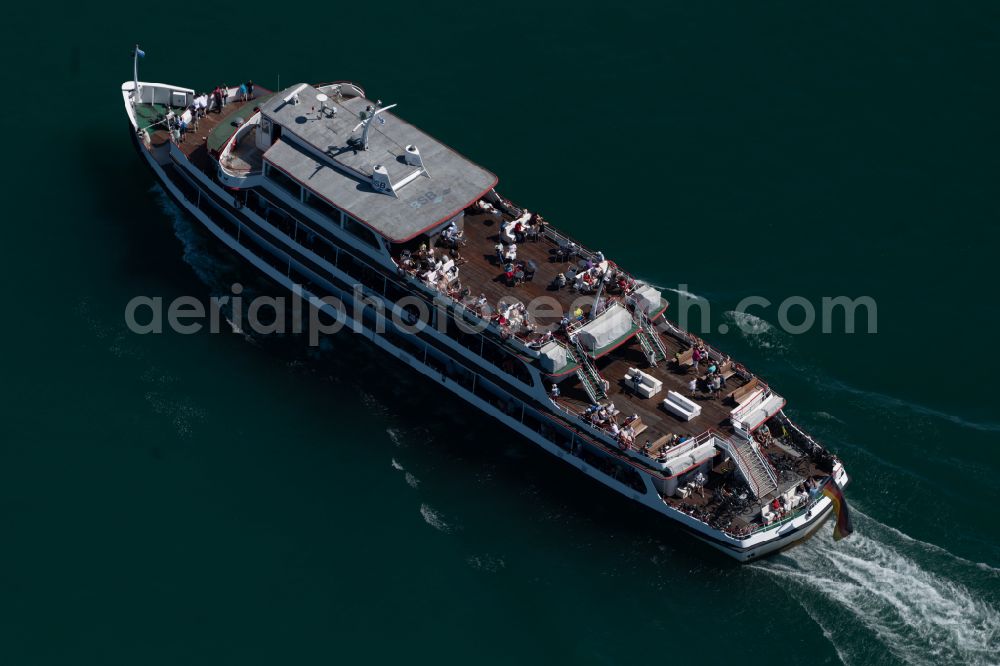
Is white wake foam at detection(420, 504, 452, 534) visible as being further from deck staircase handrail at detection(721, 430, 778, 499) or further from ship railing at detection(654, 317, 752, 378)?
ship railing at detection(654, 317, 752, 378)

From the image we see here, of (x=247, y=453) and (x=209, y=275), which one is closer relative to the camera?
(x=247, y=453)

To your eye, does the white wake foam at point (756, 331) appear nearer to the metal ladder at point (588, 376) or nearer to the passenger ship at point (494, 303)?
the passenger ship at point (494, 303)

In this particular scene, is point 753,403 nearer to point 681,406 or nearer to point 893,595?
point 681,406

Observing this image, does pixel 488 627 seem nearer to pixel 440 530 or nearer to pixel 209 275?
pixel 440 530

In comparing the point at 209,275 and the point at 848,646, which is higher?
the point at 209,275

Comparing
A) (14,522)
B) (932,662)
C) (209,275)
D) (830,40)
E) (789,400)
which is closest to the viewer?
(932,662)

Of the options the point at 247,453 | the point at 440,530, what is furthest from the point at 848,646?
the point at 247,453

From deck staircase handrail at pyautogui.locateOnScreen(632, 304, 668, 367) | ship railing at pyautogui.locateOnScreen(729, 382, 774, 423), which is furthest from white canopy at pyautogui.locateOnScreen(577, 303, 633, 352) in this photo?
ship railing at pyautogui.locateOnScreen(729, 382, 774, 423)

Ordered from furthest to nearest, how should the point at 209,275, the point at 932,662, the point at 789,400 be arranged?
the point at 209,275
the point at 789,400
the point at 932,662
